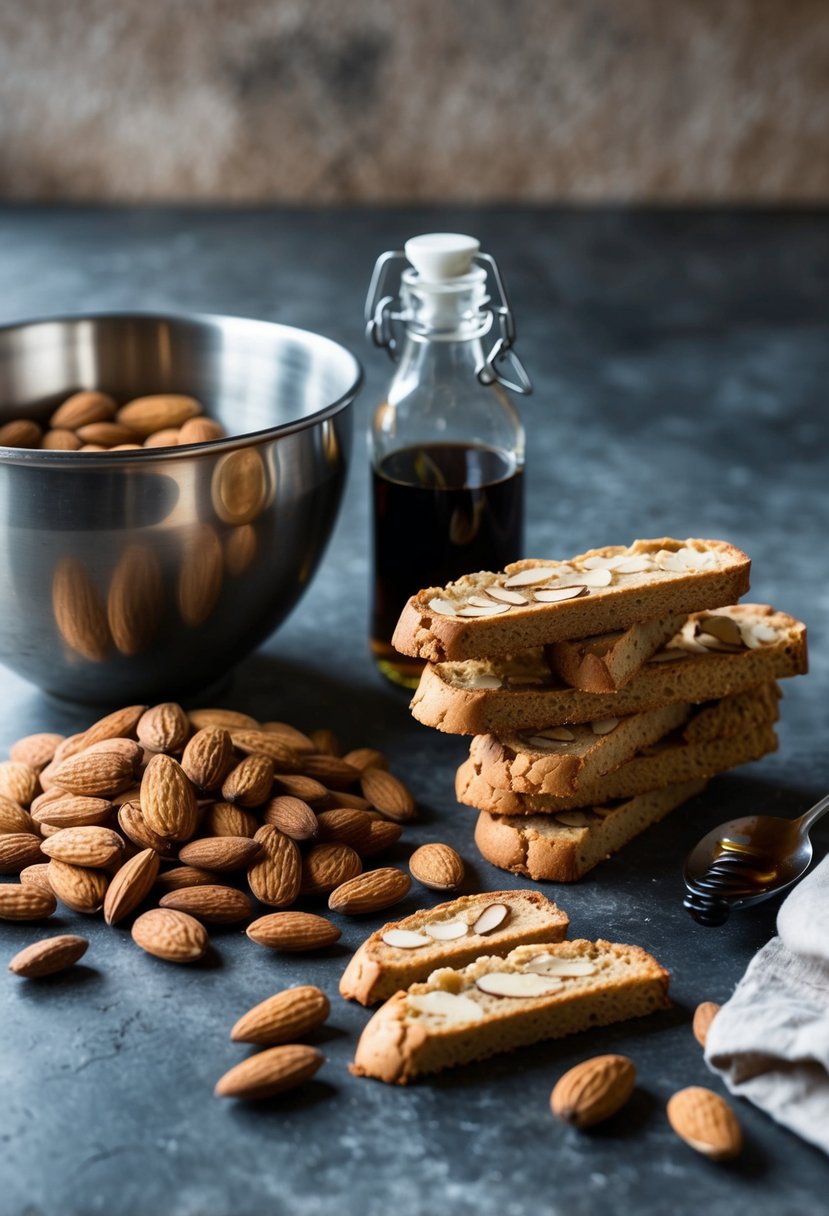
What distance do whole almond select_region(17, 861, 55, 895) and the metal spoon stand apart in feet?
1.83

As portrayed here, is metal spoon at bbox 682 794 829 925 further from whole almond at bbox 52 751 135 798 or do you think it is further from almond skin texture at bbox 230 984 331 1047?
whole almond at bbox 52 751 135 798

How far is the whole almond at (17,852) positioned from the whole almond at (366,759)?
1.05ft

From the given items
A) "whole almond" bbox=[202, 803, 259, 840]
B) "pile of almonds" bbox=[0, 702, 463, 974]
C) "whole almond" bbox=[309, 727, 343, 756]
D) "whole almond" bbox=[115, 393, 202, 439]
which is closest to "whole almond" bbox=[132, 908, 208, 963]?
"pile of almonds" bbox=[0, 702, 463, 974]

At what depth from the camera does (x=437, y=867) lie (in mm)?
1228

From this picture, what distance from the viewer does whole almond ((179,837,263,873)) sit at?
1.19 m

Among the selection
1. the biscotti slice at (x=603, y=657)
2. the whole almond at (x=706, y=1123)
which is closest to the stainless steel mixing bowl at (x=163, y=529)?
the biscotti slice at (x=603, y=657)

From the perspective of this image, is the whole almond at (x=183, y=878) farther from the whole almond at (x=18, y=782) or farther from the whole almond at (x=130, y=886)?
the whole almond at (x=18, y=782)

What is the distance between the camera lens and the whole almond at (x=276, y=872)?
117 cm

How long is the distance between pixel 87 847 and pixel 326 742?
1.02 feet

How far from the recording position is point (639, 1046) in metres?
1.03

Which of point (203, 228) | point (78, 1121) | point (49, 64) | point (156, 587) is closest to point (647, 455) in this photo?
point (156, 587)

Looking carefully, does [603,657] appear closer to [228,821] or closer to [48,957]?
[228,821]

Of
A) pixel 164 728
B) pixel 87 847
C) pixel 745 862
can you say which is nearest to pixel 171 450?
pixel 164 728

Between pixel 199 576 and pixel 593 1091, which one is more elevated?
pixel 199 576
